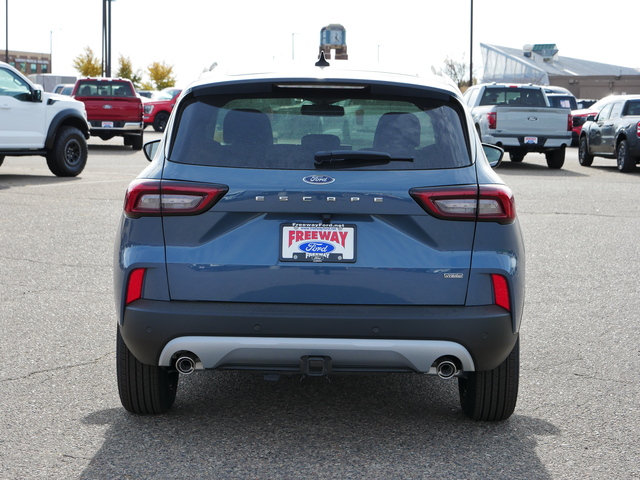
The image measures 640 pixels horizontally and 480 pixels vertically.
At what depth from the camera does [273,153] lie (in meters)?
4.11

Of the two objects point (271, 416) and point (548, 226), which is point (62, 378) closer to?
point (271, 416)

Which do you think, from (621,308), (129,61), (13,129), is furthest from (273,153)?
(129,61)

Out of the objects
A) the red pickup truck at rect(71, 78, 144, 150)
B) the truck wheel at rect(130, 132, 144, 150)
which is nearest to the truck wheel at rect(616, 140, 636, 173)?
the red pickup truck at rect(71, 78, 144, 150)

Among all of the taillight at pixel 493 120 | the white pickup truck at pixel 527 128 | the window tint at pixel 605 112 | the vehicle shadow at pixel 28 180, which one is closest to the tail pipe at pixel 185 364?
the vehicle shadow at pixel 28 180

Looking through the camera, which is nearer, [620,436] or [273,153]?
[273,153]

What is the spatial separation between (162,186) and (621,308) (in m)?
4.51

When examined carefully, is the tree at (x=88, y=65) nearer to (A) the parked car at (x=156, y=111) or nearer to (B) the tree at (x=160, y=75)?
(B) the tree at (x=160, y=75)

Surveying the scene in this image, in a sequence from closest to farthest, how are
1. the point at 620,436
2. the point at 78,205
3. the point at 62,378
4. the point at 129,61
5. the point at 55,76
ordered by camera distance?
the point at 620,436
the point at 62,378
the point at 78,205
the point at 55,76
the point at 129,61

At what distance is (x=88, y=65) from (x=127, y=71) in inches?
158

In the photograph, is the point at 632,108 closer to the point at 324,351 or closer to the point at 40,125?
the point at 40,125

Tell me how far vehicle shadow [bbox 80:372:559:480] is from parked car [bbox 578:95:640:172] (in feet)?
58.4

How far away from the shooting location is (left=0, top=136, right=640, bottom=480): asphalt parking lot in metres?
4.01

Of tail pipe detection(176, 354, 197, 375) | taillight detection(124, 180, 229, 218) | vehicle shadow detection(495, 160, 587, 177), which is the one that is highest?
taillight detection(124, 180, 229, 218)

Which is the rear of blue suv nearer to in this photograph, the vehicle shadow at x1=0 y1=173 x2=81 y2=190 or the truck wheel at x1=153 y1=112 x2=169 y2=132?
the vehicle shadow at x1=0 y1=173 x2=81 y2=190
